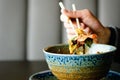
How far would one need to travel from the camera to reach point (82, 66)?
418mm

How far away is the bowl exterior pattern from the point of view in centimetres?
42

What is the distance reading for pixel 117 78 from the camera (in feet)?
1.64

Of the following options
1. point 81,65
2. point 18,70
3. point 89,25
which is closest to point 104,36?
point 89,25

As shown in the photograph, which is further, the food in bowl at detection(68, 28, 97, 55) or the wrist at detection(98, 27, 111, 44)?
the wrist at detection(98, 27, 111, 44)

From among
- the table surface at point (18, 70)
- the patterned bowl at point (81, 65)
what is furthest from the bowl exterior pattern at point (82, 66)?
the table surface at point (18, 70)

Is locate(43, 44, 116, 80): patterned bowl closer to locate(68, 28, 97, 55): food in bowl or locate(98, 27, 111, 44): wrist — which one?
locate(68, 28, 97, 55): food in bowl

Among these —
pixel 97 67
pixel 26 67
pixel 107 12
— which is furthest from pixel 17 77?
pixel 107 12

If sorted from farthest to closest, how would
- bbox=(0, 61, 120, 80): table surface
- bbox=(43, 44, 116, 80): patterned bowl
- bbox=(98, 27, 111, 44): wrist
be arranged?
bbox=(98, 27, 111, 44): wrist < bbox=(0, 61, 120, 80): table surface < bbox=(43, 44, 116, 80): patterned bowl

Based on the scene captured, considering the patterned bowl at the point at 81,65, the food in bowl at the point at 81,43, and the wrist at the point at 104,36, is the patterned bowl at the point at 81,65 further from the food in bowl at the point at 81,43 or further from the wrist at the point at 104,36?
the wrist at the point at 104,36

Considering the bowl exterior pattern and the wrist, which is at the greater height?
the bowl exterior pattern

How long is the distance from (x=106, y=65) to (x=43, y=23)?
499mm

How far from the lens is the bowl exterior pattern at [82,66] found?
0.42 m

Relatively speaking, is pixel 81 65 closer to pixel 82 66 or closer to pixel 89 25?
pixel 82 66

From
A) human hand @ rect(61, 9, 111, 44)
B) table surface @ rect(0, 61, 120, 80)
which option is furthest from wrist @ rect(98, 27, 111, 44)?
table surface @ rect(0, 61, 120, 80)
